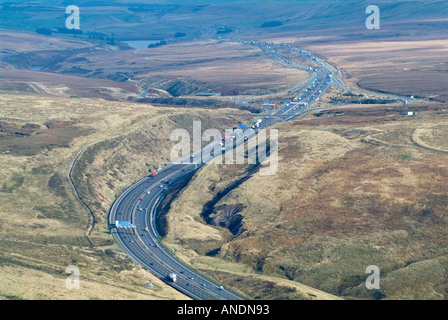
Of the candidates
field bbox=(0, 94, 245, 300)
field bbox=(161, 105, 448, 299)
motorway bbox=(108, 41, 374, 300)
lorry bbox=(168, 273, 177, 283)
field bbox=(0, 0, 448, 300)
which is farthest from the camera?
lorry bbox=(168, 273, 177, 283)

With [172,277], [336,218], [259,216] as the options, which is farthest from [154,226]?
[336,218]

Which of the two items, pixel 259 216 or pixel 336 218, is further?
pixel 259 216

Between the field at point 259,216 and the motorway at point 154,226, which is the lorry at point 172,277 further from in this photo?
the field at point 259,216

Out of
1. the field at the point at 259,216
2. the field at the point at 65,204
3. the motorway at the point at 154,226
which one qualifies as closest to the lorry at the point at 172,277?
the motorway at the point at 154,226

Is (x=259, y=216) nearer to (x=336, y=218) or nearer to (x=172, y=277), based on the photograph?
(x=336, y=218)

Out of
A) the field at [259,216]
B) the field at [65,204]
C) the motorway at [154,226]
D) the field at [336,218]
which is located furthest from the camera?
the motorway at [154,226]

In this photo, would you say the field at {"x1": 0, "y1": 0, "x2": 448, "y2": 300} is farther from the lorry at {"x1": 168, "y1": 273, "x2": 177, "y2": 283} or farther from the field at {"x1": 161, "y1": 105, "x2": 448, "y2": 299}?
the lorry at {"x1": 168, "y1": 273, "x2": 177, "y2": 283}

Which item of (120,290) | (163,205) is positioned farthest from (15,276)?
(163,205)

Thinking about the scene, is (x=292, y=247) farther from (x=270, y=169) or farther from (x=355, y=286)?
(x=270, y=169)

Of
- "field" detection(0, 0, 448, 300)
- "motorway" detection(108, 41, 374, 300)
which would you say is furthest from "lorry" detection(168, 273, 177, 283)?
"field" detection(0, 0, 448, 300)
